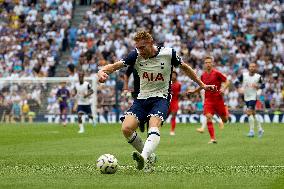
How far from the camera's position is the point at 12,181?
42.4ft

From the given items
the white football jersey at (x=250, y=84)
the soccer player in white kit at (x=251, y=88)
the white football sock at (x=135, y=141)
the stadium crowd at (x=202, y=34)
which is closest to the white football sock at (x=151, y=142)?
the white football sock at (x=135, y=141)

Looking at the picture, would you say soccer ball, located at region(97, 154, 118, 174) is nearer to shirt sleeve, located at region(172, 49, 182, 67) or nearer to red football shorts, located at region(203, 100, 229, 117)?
shirt sleeve, located at region(172, 49, 182, 67)

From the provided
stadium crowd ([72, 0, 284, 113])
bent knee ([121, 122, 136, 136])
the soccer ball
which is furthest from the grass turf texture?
stadium crowd ([72, 0, 284, 113])

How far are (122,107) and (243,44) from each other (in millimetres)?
7475

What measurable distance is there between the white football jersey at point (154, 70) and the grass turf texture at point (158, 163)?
4.74 feet

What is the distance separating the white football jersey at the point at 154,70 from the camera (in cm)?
1499

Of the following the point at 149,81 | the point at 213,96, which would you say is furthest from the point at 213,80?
the point at 149,81

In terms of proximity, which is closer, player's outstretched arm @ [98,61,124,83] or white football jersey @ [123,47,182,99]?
player's outstretched arm @ [98,61,124,83]

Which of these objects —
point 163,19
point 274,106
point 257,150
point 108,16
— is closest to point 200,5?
point 163,19

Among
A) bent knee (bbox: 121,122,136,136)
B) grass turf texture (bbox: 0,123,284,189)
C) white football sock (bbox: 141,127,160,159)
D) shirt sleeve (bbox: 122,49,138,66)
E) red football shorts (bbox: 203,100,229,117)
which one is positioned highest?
shirt sleeve (bbox: 122,49,138,66)

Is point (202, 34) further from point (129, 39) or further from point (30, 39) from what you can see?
point (30, 39)

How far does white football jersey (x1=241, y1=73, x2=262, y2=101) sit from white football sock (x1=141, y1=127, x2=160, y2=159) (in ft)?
49.2

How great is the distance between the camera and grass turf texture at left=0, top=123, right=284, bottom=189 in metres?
12.6

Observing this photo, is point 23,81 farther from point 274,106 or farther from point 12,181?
point 12,181
